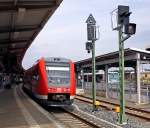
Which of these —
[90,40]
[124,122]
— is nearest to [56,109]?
[90,40]

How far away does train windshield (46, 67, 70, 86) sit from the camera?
25.1m

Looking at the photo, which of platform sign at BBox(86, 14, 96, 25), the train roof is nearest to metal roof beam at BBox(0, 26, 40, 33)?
the train roof

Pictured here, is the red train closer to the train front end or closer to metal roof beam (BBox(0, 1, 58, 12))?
the train front end

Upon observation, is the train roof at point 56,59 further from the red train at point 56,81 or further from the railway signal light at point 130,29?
the railway signal light at point 130,29

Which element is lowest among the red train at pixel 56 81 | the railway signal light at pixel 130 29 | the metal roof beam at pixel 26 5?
the red train at pixel 56 81

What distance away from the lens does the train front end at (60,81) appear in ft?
81.4

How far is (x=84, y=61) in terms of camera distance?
51.2 m

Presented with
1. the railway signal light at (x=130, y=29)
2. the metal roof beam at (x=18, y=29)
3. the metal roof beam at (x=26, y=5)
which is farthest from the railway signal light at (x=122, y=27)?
the metal roof beam at (x=18, y=29)

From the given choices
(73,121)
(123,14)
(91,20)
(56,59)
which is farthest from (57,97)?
(123,14)

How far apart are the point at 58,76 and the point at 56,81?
1.00ft

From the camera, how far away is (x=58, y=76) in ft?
83.0

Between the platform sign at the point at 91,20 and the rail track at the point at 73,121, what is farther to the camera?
the platform sign at the point at 91,20

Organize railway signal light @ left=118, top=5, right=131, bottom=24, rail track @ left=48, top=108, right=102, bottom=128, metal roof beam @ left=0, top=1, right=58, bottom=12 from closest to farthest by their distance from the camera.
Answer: railway signal light @ left=118, top=5, right=131, bottom=24 < rail track @ left=48, top=108, right=102, bottom=128 < metal roof beam @ left=0, top=1, right=58, bottom=12

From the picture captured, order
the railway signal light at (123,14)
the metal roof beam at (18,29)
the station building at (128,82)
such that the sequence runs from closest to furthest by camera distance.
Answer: the railway signal light at (123,14), the station building at (128,82), the metal roof beam at (18,29)
